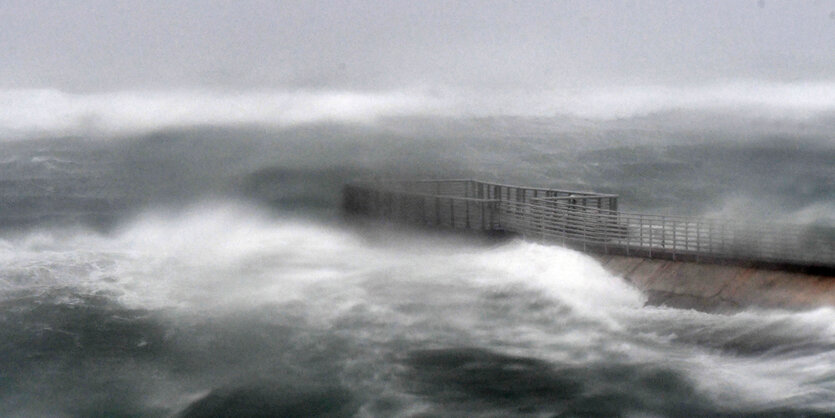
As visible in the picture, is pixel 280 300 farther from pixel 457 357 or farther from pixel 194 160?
pixel 194 160

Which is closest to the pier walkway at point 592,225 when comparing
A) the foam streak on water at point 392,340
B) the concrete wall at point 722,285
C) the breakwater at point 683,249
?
the breakwater at point 683,249

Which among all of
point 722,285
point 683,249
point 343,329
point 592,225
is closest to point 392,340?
point 343,329

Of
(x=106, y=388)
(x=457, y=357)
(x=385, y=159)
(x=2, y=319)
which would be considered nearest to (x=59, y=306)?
(x=2, y=319)

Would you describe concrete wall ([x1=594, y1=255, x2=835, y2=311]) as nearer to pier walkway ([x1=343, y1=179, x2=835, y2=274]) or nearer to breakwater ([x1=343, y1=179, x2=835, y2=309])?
breakwater ([x1=343, y1=179, x2=835, y2=309])

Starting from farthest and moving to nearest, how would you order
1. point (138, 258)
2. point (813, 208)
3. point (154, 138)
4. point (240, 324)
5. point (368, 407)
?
1. point (154, 138)
2. point (813, 208)
3. point (138, 258)
4. point (240, 324)
5. point (368, 407)

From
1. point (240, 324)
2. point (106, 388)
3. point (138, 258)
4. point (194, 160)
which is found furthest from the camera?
point (194, 160)

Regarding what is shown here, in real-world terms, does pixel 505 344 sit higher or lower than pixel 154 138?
lower

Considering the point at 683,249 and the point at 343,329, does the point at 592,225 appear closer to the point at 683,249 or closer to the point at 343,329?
the point at 683,249

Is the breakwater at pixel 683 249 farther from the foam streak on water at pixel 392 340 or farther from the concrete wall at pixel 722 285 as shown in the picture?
the foam streak on water at pixel 392 340
